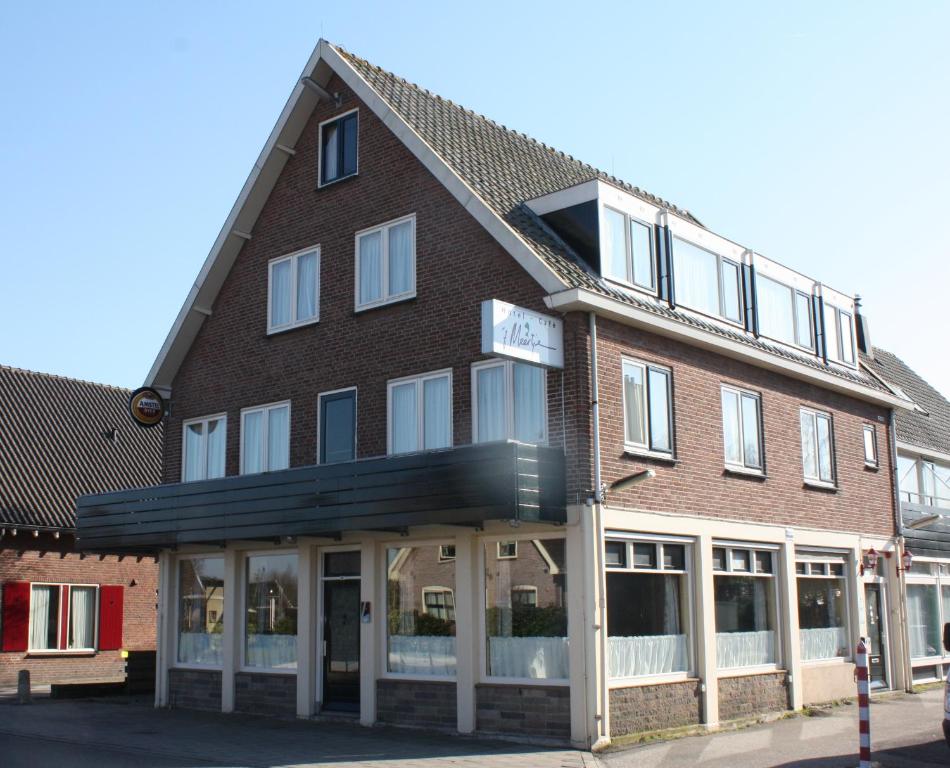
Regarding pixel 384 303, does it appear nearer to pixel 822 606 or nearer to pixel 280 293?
pixel 280 293

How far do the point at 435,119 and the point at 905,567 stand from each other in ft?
42.6

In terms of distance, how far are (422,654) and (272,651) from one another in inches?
143

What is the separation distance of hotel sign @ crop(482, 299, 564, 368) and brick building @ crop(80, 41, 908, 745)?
0.16ft

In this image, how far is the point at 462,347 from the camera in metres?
17.8

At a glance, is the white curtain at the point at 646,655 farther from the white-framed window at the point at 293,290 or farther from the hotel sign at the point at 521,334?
the white-framed window at the point at 293,290

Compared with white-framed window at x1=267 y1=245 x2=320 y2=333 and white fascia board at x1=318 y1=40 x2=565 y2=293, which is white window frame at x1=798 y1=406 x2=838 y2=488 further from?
white-framed window at x1=267 y1=245 x2=320 y2=333

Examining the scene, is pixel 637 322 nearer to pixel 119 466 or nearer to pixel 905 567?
pixel 905 567

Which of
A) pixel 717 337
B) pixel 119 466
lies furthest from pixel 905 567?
pixel 119 466

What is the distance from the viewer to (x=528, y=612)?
16.4 m

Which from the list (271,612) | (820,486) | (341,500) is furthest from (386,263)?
(820,486)

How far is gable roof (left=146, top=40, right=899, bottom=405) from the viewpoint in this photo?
17266 mm

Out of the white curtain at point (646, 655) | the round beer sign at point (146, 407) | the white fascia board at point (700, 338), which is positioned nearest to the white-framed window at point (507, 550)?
the white curtain at point (646, 655)

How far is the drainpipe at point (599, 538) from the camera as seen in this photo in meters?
15.4

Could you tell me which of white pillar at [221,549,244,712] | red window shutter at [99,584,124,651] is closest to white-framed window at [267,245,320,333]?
white pillar at [221,549,244,712]
